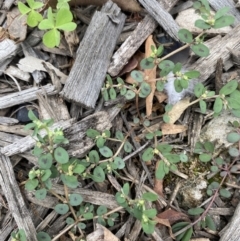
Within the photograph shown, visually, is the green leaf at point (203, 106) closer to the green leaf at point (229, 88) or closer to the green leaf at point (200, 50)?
the green leaf at point (229, 88)

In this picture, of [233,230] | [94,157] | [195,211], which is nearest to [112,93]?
[94,157]

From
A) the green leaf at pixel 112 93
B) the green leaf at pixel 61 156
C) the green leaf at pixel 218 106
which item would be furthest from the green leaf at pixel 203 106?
the green leaf at pixel 61 156

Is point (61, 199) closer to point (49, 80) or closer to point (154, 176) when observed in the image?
point (154, 176)

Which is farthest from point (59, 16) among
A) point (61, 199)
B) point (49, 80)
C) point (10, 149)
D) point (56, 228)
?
point (56, 228)

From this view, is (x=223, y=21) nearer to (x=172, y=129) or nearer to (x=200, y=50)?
(x=200, y=50)

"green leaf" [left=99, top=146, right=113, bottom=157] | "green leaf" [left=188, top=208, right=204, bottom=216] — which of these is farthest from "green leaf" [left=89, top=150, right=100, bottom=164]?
"green leaf" [left=188, top=208, right=204, bottom=216]

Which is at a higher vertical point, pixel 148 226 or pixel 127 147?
pixel 127 147
